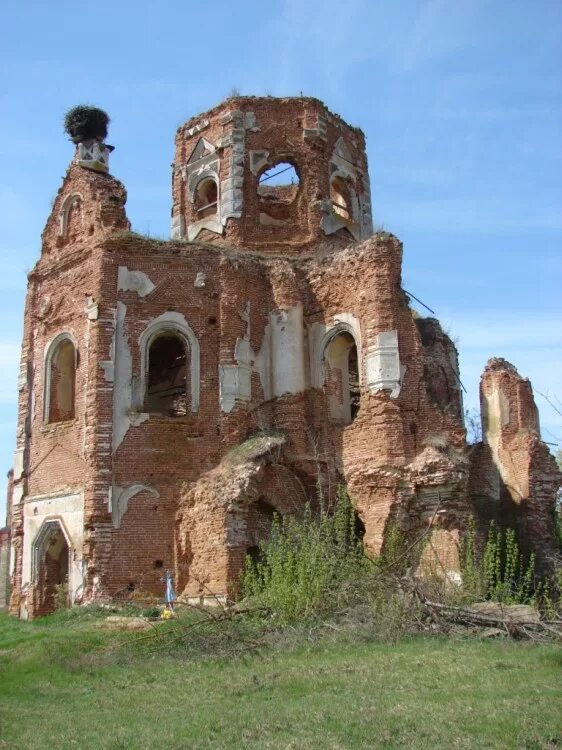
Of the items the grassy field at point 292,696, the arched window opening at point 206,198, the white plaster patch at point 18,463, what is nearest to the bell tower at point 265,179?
the arched window opening at point 206,198

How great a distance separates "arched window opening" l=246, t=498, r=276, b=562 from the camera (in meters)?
15.8

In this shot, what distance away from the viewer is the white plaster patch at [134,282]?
17.4 m

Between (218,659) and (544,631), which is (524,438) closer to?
(544,631)

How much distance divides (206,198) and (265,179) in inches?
62.8

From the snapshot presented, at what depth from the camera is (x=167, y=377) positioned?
20.2 metres

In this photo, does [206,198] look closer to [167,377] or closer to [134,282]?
[167,377]

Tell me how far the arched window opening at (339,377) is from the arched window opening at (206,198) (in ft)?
17.9

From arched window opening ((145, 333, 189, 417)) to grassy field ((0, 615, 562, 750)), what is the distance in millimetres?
8586

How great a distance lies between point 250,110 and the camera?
21.4 meters

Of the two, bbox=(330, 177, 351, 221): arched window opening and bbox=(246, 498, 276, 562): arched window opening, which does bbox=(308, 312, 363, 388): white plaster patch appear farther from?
bbox=(330, 177, 351, 221): arched window opening

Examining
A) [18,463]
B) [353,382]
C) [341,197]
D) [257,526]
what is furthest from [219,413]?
[341,197]

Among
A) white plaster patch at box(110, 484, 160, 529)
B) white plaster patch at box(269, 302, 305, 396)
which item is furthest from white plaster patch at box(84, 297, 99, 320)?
white plaster patch at box(269, 302, 305, 396)

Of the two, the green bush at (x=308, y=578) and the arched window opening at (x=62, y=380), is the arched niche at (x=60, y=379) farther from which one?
the green bush at (x=308, y=578)

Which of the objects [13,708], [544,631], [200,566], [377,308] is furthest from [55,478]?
[544,631]
